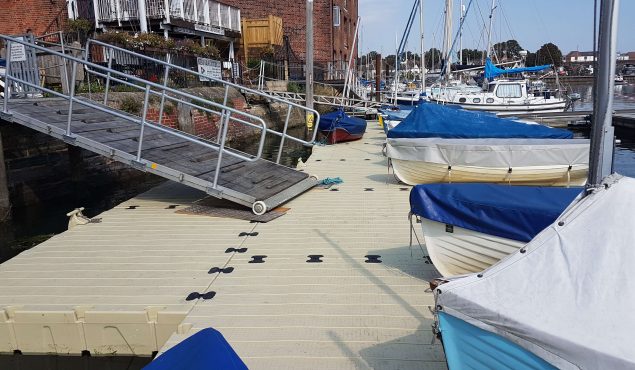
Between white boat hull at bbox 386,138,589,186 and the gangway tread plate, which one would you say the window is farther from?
white boat hull at bbox 386,138,589,186

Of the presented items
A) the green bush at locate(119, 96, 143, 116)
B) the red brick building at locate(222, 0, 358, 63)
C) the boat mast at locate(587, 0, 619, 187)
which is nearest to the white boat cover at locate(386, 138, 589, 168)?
the boat mast at locate(587, 0, 619, 187)

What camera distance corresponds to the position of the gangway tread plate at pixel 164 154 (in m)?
7.61

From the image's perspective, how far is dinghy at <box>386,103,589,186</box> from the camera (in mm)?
8180

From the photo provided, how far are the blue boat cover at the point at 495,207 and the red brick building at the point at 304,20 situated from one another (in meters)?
32.1

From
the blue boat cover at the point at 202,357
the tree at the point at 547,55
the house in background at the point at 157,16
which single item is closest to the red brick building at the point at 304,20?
the house in background at the point at 157,16

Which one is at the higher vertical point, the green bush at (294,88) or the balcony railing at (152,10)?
the balcony railing at (152,10)

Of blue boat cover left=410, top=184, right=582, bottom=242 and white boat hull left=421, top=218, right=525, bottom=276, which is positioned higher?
blue boat cover left=410, top=184, right=582, bottom=242

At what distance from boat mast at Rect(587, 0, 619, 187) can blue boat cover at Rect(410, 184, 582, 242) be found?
1.30 m

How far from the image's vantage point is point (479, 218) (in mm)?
4184

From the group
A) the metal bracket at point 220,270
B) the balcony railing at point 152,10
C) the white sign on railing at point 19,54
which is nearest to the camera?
the metal bracket at point 220,270

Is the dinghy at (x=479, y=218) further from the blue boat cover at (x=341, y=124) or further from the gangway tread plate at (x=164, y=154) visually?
the blue boat cover at (x=341, y=124)

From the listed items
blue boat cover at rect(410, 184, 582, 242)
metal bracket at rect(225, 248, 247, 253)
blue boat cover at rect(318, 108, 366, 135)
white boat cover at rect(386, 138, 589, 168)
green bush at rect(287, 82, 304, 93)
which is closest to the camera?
blue boat cover at rect(410, 184, 582, 242)

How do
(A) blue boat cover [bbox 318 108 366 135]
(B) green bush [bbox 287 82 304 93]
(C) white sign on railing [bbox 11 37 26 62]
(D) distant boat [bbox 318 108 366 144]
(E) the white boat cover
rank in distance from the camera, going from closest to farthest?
(E) the white boat cover < (C) white sign on railing [bbox 11 37 26 62] < (D) distant boat [bbox 318 108 366 144] < (A) blue boat cover [bbox 318 108 366 135] < (B) green bush [bbox 287 82 304 93]

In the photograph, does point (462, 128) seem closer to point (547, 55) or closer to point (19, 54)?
point (19, 54)
